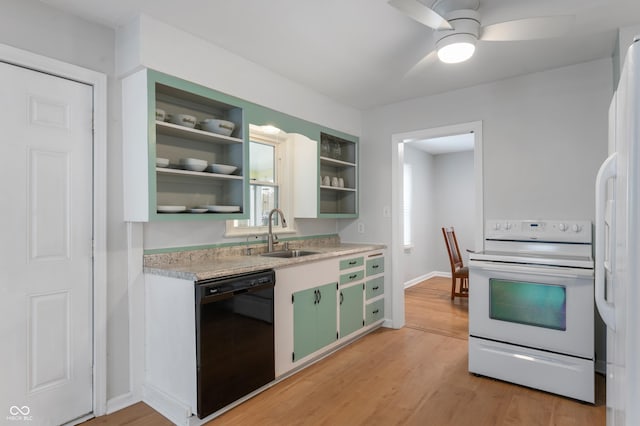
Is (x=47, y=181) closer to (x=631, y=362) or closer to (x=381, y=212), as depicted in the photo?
(x=631, y=362)

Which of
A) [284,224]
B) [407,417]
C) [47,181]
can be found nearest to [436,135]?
[284,224]

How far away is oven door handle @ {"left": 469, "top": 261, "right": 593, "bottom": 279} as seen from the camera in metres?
2.39

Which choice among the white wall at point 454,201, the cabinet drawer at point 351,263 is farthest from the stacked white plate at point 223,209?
the white wall at point 454,201

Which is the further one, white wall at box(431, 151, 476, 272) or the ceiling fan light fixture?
white wall at box(431, 151, 476, 272)

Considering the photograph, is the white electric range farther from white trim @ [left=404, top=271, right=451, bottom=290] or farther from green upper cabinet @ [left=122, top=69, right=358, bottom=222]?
white trim @ [left=404, top=271, right=451, bottom=290]

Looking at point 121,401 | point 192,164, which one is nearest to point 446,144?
point 192,164

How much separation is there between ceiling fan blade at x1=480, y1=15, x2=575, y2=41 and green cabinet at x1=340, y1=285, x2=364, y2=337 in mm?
2317

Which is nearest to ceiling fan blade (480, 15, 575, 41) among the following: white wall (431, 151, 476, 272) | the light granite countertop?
the light granite countertop

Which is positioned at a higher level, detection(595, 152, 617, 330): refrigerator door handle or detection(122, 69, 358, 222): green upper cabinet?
detection(122, 69, 358, 222): green upper cabinet

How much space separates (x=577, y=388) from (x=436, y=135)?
2440 millimetres

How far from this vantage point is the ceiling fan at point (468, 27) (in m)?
1.89

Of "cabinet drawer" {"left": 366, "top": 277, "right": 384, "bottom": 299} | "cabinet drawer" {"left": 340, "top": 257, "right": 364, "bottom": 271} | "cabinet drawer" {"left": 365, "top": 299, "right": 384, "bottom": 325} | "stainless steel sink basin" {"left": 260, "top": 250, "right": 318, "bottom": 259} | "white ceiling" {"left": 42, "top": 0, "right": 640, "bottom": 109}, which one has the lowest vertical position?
"cabinet drawer" {"left": 365, "top": 299, "right": 384, "bottom": 325}

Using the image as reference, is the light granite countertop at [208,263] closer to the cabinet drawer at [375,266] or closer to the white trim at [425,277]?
the cabinet drawer at [375,266]

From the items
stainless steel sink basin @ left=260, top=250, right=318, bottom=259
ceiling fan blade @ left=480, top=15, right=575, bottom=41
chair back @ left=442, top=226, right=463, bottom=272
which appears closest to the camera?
ceiling fan blade @ left=480, top=15, right=575, bottom=41
